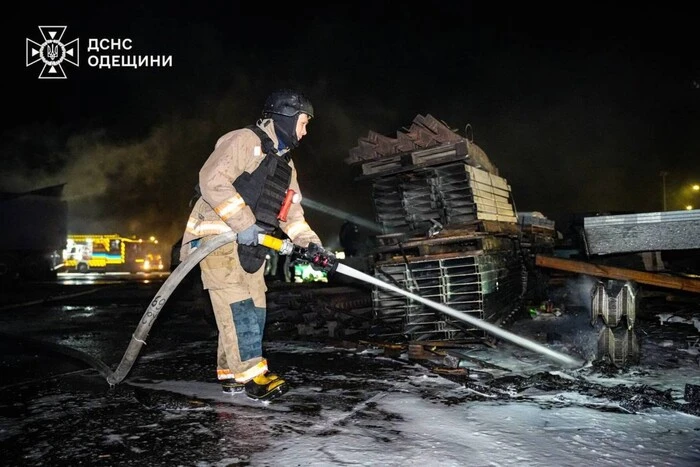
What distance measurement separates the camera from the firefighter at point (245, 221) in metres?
3.30

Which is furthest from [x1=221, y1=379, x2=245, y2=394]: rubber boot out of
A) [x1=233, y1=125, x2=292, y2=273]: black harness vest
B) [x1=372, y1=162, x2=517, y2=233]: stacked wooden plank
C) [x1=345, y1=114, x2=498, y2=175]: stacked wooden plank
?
[x1=345, y1=114, x2=498, y2=175]: stacked wooden plank

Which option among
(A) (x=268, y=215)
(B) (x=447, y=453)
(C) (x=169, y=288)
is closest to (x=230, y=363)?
(C) (x=169, y=288)

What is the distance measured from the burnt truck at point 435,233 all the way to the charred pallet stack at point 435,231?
0.01 metres

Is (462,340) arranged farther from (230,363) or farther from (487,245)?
(230,363)

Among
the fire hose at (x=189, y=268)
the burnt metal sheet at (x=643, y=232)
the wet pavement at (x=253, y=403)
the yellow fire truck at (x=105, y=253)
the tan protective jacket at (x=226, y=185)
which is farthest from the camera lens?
the yellow fire truck at (x=105, y=253)

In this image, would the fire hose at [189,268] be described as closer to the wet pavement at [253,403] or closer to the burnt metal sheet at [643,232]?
the wet pavement at [253,403]

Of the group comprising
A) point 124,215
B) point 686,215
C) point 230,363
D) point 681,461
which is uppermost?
point 124,215

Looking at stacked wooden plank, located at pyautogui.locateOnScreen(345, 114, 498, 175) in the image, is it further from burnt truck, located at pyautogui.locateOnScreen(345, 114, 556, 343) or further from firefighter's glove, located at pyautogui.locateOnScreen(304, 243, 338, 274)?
firefighter's glove, located at pyautogui.locateOnScreen(304, 243, 338, 274)

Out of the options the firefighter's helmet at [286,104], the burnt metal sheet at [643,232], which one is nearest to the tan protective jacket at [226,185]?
the firefighter's helmet at [286,104]

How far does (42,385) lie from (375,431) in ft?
9.21

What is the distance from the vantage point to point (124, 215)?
4097 cm

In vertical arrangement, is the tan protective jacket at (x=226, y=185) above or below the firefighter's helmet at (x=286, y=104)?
below

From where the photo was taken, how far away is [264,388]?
331 cm

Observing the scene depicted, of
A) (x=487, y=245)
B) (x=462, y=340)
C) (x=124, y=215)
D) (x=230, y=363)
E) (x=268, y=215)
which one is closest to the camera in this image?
(x=230, y=363)
